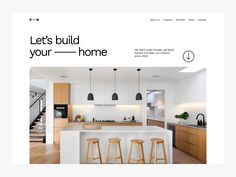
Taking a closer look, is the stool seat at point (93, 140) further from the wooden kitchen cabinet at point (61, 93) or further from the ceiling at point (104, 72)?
the wooden kitchen cabinet at point (61, 93)

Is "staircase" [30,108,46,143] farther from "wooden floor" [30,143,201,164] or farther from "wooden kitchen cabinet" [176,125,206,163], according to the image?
"wooden kitchen cabinet" [176,125,206,163]

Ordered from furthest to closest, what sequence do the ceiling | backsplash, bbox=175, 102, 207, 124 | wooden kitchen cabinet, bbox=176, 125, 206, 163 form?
backsplash, bbox=175, 102, 207, 124 → the ceiling → wooden kitchen cabinet, bbox=176, 125, 206, 163

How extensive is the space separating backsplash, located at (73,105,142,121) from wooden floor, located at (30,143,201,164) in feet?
6.89

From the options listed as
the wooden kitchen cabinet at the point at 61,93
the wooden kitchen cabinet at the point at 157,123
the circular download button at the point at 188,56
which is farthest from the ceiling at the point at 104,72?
the circular download button at the point at 188,56

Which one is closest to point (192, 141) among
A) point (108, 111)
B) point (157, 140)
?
point (157, 140)

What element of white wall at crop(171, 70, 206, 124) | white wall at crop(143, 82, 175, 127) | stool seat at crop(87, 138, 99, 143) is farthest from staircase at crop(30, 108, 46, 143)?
white wall at crop(171, 70, 206, 124)

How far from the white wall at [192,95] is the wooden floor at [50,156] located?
4.54ft

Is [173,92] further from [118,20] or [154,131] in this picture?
[118,20]

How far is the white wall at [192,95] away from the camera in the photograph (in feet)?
20.6

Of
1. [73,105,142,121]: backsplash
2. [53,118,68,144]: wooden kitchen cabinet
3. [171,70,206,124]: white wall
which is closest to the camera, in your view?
[171,70,206,124]: white wall

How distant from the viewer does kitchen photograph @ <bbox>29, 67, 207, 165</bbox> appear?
5.30 meters

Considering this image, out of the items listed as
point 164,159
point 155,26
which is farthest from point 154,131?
point 155,26

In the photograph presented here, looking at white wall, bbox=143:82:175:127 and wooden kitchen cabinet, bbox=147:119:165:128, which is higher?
white wall, bbox=143:82:175:127

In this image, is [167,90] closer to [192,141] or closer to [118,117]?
[118,117]
